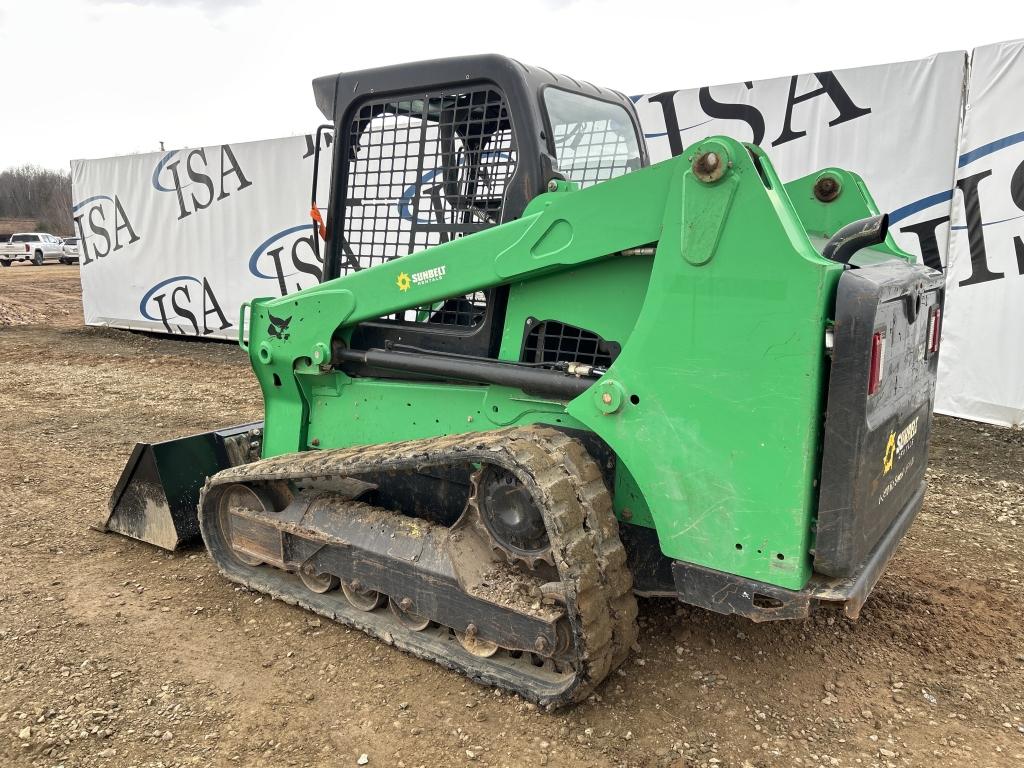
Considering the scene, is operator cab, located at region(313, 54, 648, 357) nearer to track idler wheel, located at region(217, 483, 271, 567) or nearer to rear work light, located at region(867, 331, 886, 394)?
track idler wheel, located at region(217, 483, 271, 567)

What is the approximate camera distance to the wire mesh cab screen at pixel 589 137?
348 centimetres

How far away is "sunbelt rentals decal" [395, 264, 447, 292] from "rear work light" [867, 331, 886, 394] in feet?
5.37

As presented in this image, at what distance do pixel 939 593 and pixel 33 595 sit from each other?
14.7 ft

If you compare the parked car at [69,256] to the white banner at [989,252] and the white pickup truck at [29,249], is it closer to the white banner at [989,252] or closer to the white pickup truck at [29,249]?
the white pickup truck at [29,249]

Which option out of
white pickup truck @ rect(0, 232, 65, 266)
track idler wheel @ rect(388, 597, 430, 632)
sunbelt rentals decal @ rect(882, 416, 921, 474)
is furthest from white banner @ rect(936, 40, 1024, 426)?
white pickup truck @ rect(0, 232, 65, 266)

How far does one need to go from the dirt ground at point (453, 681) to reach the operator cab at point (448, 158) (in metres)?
1.44

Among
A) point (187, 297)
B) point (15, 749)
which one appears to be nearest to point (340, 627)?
point (15, 749)

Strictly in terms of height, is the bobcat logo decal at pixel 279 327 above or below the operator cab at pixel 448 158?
below

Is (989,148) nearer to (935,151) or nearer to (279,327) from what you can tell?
(935,151)

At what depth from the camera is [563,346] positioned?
317 centimetres

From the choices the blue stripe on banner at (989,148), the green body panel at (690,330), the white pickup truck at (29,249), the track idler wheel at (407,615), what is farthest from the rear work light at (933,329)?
the white pickup truck at (29,249)

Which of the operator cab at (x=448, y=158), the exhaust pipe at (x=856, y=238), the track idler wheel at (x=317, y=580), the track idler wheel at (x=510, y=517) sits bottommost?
the track idler wheel at (x=317, y=580)

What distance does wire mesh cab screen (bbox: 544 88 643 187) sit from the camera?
3.48 m

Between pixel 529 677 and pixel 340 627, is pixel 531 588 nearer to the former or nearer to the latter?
pixel 529 677
